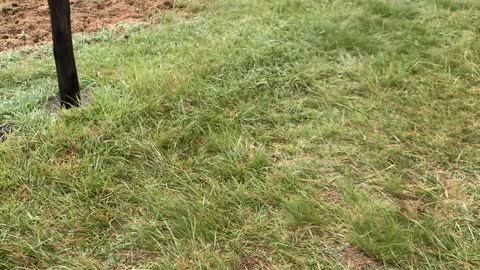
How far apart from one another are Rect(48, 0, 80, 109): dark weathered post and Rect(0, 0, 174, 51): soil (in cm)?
115

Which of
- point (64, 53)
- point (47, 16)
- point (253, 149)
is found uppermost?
point (64, 53)

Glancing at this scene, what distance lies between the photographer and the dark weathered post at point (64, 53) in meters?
2.88

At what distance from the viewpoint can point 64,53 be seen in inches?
116

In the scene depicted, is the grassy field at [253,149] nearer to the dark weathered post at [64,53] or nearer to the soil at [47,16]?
the dark weathered post at [64,53]

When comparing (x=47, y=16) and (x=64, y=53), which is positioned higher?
(x=64, y=53)

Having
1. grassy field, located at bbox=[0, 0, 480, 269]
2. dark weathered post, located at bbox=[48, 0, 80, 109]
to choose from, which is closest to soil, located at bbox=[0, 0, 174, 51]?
grassy field, located at bbox=[0, 0, 480, 269]

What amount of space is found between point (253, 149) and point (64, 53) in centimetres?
113

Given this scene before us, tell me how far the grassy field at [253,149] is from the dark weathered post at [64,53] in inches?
4.8

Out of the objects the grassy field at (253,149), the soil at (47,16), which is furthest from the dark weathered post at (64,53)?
the soil at (47,16)

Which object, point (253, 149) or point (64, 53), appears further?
point (64, 53)

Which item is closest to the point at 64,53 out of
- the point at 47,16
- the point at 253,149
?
the point at 253,149

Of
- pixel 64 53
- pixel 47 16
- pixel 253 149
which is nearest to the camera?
pixel 253 149

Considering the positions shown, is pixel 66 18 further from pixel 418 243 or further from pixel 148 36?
pixel 418 243

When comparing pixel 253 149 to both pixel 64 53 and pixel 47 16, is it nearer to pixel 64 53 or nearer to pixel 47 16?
pixel 64 53
